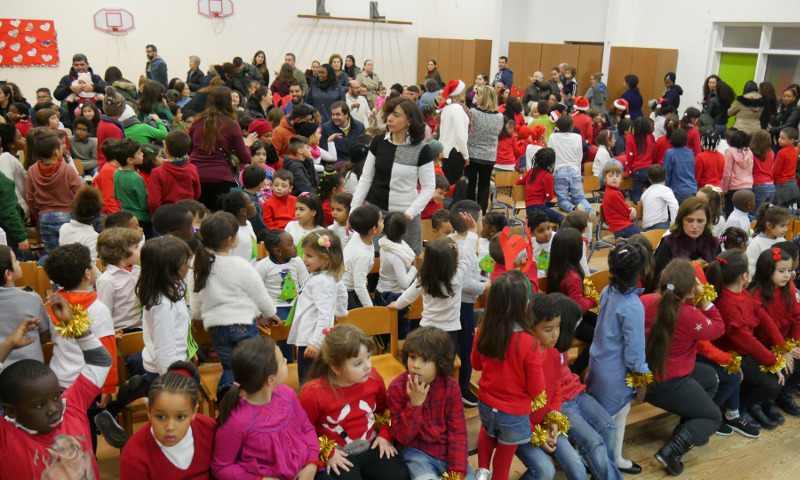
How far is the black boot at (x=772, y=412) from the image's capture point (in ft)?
12.4

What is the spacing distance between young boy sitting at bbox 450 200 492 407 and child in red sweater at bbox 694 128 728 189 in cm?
398

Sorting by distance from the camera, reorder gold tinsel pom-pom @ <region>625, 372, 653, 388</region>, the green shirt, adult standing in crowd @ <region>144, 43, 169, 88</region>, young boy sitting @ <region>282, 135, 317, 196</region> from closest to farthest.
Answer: gold tinsel pom-pom @ <region>625, 372, 653, 388</region>, the green shirt, young boy sitting @ <region>282, 135, 317, 196</region>, adult standing in crowd @ <region>144, 43, 169, 88</region>

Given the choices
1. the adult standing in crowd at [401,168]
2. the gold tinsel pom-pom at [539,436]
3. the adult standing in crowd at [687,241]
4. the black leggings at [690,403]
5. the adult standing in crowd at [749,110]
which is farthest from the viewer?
the adult standing in crowd at [749,110]

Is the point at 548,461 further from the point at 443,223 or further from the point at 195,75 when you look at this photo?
the point at 195,75

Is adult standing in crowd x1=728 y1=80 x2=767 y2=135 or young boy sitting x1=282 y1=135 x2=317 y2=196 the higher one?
adult standing in crowd x1=728 y1=80 x2=767 y2=135

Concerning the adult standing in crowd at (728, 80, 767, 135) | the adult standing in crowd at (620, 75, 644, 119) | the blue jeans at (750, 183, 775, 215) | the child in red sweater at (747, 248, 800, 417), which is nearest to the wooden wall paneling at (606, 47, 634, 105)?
the adult standing in crowd at (620, 75, 644, 119)

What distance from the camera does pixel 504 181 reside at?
6.84 meters

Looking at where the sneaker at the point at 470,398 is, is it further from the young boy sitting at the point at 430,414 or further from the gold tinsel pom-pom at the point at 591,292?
the young boy sitting at the point at 430,414

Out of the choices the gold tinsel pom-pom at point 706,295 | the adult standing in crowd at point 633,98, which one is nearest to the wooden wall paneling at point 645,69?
the adult standing in crowd at point 633,98

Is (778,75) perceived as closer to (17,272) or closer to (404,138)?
(404,138)

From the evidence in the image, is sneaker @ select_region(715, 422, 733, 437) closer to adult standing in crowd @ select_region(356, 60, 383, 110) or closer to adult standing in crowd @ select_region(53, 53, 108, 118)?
adult standing in crowd @ select_region(53, 53, 108, 118)

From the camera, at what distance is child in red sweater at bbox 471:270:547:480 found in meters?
2.63

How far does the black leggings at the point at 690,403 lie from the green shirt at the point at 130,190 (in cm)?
365

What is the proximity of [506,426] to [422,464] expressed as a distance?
1.37 ft
